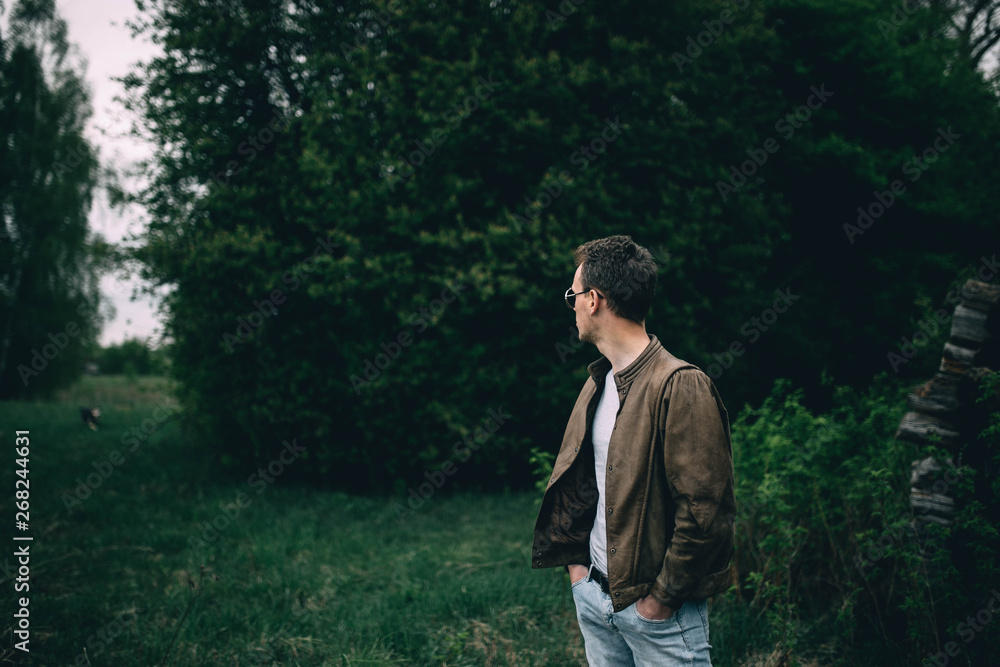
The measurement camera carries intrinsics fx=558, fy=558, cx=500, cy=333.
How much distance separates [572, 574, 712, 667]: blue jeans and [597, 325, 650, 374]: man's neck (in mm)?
811

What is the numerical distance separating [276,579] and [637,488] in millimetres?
3892

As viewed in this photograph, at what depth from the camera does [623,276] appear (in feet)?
6.45

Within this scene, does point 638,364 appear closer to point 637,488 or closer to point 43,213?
point 637,488

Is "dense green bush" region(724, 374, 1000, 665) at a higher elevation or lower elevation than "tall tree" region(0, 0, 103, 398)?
lower

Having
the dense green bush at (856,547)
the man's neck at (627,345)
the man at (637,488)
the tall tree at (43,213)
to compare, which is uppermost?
the tall tree at (43,213)

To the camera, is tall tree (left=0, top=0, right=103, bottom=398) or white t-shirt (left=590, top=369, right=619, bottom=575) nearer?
white t-shirt (left=590, top=369, right=619, bottom=575)

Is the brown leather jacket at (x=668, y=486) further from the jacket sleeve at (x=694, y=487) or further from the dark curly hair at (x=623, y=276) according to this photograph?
the dark curly hair at (x=623, y=276)

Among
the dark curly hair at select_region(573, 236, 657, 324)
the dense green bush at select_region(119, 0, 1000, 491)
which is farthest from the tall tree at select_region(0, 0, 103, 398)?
the dark curly hair at select_region(573, 236, 657, 324)

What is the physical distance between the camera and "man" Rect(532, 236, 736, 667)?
5.57ft

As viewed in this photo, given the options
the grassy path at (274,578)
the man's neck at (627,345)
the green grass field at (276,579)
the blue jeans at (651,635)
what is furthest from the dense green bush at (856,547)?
the man's neck at (627,345)

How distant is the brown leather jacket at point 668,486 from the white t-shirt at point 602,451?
0.10 meters

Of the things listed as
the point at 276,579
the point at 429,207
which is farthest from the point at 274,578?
the point at 429,207

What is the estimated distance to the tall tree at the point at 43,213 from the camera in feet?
43.7

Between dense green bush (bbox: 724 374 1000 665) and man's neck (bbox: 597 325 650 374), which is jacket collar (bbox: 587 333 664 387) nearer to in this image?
man's neck (bbox: 597 325 650 374)
